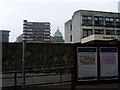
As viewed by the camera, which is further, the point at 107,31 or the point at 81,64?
the point at 107,31

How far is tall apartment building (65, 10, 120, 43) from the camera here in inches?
2308

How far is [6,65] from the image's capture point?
24.0 m

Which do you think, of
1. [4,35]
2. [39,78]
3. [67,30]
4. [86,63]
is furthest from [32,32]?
[67,30]

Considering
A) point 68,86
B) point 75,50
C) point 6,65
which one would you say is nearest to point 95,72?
point 75,50

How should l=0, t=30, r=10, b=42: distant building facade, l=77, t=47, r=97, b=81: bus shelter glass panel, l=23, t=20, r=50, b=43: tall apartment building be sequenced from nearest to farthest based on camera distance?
l=77, t=47, r=97, b=81: bus shelter glass panel → l=23, t=20, r=50, b=43: tall apartment building → l=0, t=30, r=10, b=42: distant building facade

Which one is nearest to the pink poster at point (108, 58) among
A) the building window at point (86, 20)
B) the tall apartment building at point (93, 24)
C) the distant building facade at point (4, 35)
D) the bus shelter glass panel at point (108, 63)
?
the bus shelter glass panel at point (108, 63)

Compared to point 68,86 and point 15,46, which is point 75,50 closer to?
point 68,86

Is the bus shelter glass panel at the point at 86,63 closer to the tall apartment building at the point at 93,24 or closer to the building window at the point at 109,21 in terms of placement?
the tall apartment building at the point at 93,24

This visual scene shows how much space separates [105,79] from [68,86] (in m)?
1.93

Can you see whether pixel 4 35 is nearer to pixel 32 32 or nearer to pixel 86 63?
pixel 32 32

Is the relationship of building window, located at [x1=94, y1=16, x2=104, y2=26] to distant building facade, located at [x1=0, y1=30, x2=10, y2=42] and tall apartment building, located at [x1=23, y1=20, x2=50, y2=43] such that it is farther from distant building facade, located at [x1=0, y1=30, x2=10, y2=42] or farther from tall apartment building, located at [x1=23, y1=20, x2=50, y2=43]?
distant building facade, located at [x1=0, y1=30, x2=10, y2=42]

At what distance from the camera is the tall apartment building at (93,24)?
58.6m

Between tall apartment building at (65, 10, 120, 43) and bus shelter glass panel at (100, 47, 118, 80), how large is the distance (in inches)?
1878

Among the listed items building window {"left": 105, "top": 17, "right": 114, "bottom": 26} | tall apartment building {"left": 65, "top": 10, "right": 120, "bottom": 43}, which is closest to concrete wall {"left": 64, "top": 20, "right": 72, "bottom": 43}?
tall apartment building {"left": 65, "top": 10, "right": 120, "bottom": 43}
